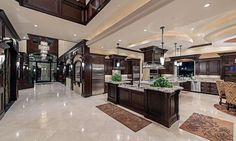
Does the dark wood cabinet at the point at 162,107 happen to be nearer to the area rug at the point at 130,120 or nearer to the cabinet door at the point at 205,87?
the area rug at the point at 130,120

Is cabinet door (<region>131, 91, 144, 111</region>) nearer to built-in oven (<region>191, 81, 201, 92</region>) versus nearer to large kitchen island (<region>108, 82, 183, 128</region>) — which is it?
large kitchen island (<region>108, 82, 183, 128</region>)

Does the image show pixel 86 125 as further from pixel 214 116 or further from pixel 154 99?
pixel 214 116

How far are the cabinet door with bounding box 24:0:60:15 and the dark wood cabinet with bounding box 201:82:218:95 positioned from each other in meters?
9.38

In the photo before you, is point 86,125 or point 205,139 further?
point 86,125

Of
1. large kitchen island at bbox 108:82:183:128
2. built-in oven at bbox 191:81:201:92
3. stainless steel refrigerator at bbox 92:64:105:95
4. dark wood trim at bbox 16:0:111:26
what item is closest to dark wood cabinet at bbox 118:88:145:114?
large kitchen island at bbox 108:82:183:128

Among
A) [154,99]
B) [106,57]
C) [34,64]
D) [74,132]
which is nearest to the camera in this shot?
[74,132]

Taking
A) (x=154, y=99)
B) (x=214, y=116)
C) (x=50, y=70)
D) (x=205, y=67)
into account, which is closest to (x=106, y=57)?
(x=154, y=99)

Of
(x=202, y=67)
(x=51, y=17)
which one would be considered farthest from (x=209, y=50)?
(x=51, y=17)

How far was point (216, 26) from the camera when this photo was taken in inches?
177

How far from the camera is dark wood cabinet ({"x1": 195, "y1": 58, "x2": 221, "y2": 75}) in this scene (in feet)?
25.5

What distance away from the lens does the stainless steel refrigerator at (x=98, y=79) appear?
7.46 m

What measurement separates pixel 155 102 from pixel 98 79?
4710 millimetres

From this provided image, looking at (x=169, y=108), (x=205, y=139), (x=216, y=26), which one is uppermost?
(x=216, y=26)

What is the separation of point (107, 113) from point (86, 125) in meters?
1.07
